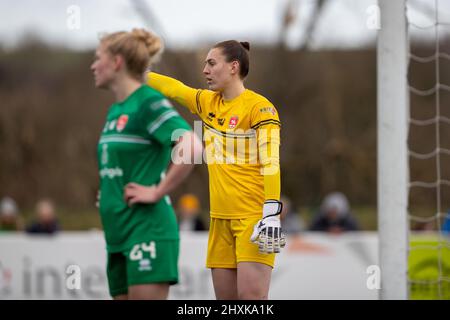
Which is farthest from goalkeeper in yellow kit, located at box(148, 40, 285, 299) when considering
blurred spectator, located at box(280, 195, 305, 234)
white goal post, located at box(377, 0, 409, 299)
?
blurred spectator, located at box(280, 195, 305, 234)

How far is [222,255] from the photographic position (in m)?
4.64

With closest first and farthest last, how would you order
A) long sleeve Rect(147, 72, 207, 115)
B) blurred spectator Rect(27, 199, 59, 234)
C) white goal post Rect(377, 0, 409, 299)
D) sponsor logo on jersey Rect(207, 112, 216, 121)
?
sponsor logo on jersey Rect(207, 112, 216, 121), long sleeve Rect(147, 72, 207, 115), white goal post Rect(377, 0, 409, 299), blurred spectator Rect(27, 199, 59, 234)

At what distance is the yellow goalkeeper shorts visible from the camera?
4.51 meters

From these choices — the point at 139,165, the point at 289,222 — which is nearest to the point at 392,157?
the point at 139,165

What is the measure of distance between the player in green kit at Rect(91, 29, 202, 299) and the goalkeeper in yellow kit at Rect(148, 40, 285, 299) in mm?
403

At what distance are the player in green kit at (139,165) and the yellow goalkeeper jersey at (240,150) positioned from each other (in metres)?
0.40

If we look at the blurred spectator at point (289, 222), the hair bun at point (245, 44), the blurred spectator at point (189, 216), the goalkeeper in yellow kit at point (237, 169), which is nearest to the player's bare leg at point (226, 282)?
the goalkeeper in yellow kit at point (237, 169)

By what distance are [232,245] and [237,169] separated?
0.41m

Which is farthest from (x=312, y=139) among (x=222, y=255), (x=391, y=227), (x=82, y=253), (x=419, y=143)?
(x=222, y=255)

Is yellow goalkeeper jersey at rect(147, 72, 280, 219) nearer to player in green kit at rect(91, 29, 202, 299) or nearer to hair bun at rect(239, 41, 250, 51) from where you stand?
hair bun at rect(239, 41, 250, 51)

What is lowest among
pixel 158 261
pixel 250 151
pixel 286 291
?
pixel 286 291

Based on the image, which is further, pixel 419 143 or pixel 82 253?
pixel 419 143
